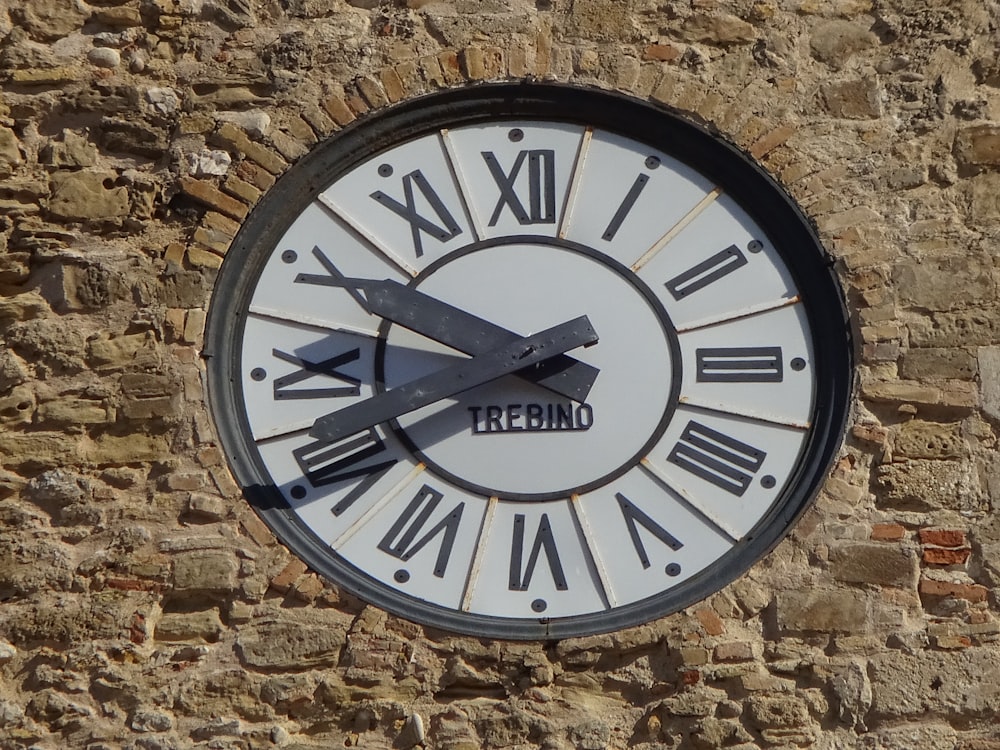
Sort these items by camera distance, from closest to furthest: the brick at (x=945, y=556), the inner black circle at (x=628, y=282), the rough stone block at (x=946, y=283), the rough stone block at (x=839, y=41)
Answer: the brick at (x=945, y=556), the inner black circle at (x=628, y=282), the rough stone block at (x=946, y=283), the rough stone block at (x=839, y=41)

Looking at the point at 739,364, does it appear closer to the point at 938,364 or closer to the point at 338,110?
the point at 938,364

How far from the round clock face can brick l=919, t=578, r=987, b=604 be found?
0.38 meters

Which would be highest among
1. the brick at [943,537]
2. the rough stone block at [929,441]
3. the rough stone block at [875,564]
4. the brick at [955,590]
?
the rough stone block at [929,441]

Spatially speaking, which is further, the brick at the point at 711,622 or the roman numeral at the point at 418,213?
the roman numeral at the point at 418,213

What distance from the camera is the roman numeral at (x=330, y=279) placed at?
14.5 feet

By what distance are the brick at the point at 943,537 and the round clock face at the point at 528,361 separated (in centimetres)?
31

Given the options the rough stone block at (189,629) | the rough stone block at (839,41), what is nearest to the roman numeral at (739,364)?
the rough stone block at (839,41)

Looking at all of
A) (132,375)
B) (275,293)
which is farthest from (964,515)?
(132,375)

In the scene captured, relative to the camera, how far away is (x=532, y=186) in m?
4.52

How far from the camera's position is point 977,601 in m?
4.13

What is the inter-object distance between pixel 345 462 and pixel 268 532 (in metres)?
0.28

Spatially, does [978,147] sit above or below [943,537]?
above

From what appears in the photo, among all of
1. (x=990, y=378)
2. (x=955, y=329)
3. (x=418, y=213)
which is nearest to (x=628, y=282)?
(x=418, y=213)

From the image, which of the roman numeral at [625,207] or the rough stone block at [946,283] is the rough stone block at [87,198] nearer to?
the roman numeral at [625,207]
